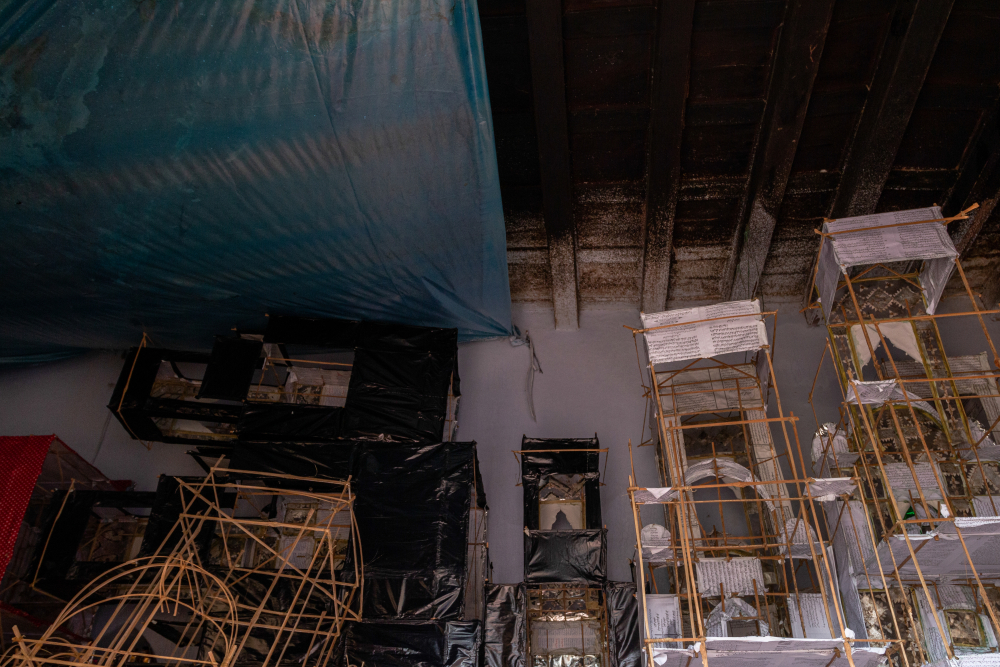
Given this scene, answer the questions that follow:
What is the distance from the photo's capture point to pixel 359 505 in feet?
26.3

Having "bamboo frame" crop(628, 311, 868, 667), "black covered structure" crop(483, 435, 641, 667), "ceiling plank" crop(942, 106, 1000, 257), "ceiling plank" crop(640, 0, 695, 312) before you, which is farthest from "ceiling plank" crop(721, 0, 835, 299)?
"black covered structure" crop(483, 435, 641, 667)

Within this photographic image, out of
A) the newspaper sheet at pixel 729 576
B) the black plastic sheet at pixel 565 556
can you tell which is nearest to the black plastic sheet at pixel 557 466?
the black plastic sheet at pixel 565 556

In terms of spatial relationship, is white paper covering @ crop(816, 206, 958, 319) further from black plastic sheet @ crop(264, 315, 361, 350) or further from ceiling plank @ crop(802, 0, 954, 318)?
black plastic sheet @ crop(264, 315, 361, 350)

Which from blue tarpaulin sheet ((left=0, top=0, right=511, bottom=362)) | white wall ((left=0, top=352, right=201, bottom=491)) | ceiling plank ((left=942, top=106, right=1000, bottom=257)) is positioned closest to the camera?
blue tarpaulin sheet ((left=0, top=0, right=511, bottom=362))

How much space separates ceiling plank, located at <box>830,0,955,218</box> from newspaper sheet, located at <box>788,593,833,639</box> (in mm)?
5040

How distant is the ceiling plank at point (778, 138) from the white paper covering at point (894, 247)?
1.25 metres

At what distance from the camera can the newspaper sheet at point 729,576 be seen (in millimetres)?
8109

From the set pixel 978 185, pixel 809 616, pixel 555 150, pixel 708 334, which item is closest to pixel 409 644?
pixel 809 616

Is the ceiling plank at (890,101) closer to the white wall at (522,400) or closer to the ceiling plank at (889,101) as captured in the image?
the ceiling plank at (889,101)

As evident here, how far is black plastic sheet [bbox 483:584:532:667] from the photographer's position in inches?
306

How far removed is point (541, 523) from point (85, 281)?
626 cm

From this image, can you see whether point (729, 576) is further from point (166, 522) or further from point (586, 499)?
point (166, 522)

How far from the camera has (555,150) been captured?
9.29 m

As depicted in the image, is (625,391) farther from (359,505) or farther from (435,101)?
(435,101)
